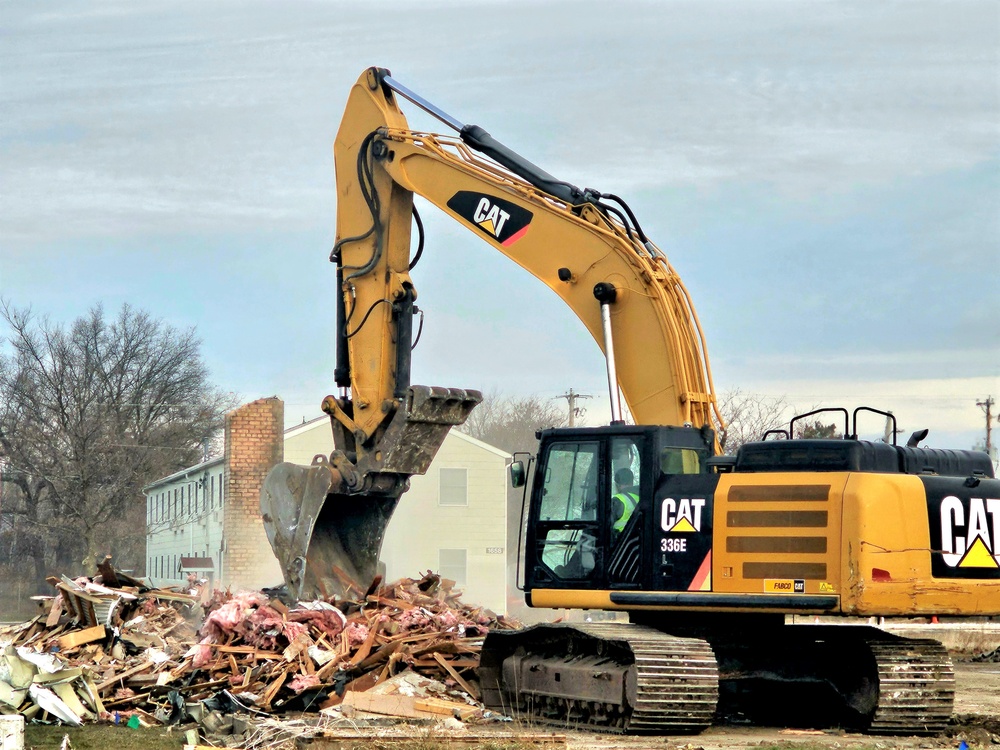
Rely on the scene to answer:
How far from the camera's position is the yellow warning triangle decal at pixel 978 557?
36.5ft

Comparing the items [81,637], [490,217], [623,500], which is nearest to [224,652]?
→ [81,637]

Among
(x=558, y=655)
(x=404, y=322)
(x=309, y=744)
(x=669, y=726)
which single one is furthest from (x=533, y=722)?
→ (x=404, y=322)

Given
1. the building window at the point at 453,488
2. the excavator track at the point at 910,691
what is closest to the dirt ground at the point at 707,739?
the excavator track at the point at 910,691

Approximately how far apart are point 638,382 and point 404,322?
3.72 meters

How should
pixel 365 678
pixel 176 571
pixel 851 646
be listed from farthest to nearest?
1. pixel 176 571
2. pixel 365 678
3. pixel 851 646

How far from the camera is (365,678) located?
1313 cm

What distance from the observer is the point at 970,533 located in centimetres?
1123

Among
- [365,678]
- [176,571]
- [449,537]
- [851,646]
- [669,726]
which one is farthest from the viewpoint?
[176,571]

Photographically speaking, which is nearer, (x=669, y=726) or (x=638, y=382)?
(x=669, y=726)

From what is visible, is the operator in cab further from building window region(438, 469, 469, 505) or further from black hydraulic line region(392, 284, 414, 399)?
building window region(438, 469, 469, 505)

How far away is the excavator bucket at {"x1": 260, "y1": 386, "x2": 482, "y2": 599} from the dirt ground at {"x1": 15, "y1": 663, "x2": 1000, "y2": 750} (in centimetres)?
321

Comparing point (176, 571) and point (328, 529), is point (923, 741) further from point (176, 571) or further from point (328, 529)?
point (176, 571)

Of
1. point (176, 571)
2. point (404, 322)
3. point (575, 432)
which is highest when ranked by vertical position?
point (404, 322)

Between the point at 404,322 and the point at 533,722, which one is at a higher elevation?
the point at 404,322
